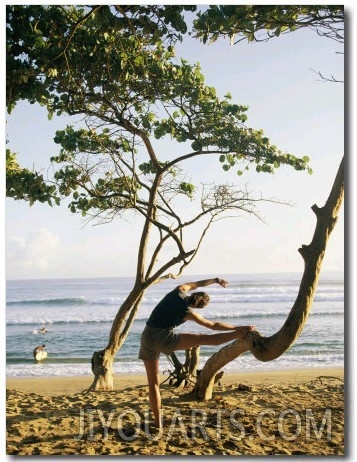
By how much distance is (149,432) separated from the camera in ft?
13.1

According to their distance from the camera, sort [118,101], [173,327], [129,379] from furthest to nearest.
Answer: [129,379], [118,101], [173,327]

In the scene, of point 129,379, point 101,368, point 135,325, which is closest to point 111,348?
point 101,368

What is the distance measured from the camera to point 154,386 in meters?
3.96

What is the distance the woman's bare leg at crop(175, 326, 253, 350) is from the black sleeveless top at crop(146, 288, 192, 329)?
0.41 ft

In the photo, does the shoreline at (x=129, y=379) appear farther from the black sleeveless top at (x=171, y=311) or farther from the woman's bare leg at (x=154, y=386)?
the black sleeveless top at (x=171, y=311)

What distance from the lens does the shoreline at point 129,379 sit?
638 centimetres

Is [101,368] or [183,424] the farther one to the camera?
[101,368]

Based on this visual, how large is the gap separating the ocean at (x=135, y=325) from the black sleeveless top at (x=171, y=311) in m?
2.23

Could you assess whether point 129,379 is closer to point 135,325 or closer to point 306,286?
point 135,325

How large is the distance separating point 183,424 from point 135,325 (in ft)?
17.8

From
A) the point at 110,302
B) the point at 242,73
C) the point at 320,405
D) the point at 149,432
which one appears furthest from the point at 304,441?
the point at 110,302

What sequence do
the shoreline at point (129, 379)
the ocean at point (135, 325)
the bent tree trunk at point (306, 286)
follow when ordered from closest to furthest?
the bent tree trunk at point (306, 286) < the shoreline at point (129, 379) < the ocean at point (135, 325)

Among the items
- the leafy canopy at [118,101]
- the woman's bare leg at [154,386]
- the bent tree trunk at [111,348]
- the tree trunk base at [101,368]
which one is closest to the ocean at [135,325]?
the bent tree trunk at [111,348]

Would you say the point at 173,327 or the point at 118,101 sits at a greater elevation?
the point at 118,101
